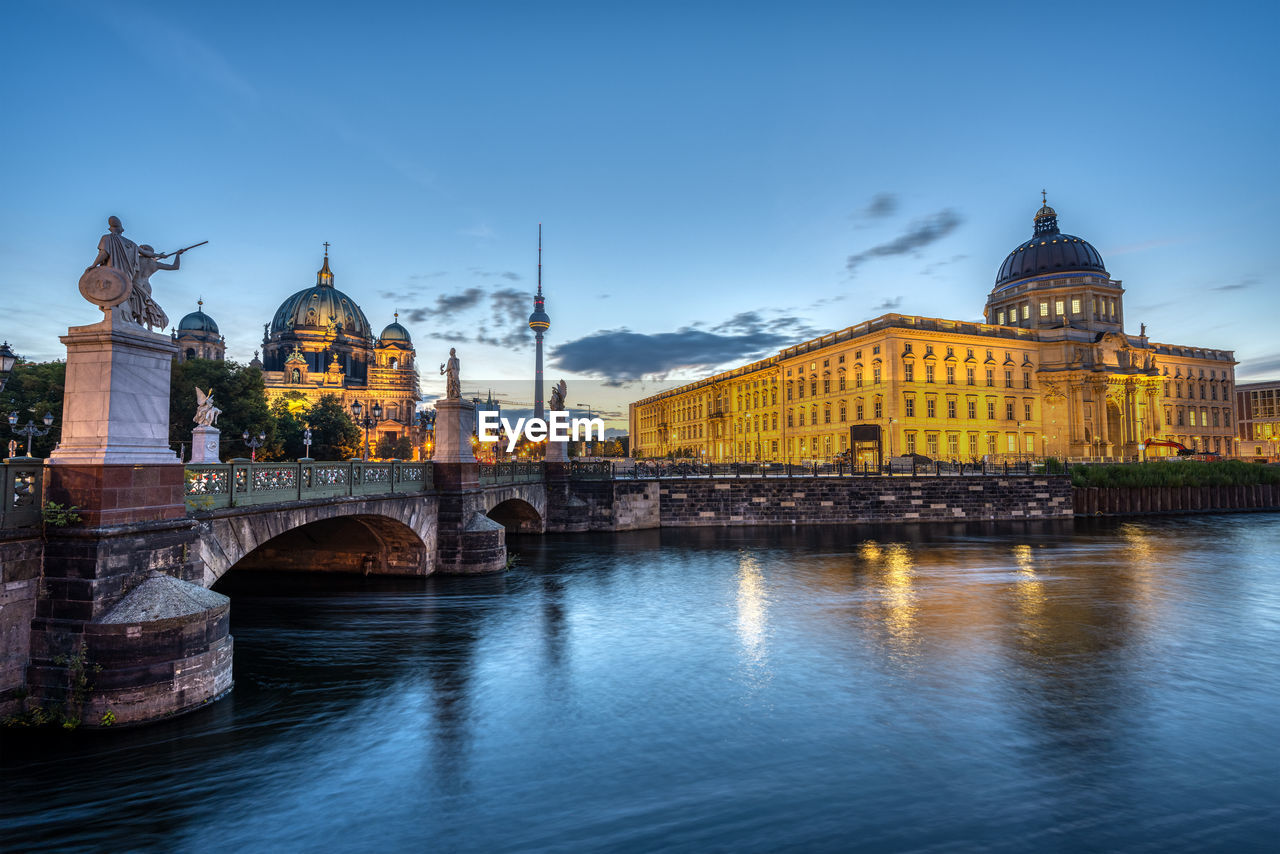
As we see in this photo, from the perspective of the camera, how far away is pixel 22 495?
9328 millimetres

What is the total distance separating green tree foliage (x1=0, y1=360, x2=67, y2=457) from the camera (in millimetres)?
41469

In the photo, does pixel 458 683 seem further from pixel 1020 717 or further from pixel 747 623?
pixel 1020 717

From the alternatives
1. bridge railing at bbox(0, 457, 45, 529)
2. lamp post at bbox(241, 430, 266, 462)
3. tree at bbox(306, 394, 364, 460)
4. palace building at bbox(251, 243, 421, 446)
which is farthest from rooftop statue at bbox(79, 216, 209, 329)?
palace building at bbox(251, 243, 421, 446)

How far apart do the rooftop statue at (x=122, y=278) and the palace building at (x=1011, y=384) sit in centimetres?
6813

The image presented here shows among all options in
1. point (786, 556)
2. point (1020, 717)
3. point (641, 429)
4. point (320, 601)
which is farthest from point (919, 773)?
point (641, 429)

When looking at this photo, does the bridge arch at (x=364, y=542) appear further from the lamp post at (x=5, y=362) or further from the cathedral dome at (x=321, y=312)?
the cathedral dome at (x=321, y=312)

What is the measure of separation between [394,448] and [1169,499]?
10191cm

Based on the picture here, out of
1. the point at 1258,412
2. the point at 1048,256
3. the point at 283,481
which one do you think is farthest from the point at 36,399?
the point at 1258,412

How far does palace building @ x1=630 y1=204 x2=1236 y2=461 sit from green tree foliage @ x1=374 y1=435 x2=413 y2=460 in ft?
164

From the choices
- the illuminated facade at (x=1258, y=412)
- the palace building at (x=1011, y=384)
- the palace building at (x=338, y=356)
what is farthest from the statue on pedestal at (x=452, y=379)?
the illuminated facade at (x=1258, y=412)

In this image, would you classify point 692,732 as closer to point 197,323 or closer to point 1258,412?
point 197,323

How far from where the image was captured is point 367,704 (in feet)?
42.0

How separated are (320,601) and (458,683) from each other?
28.2 ft

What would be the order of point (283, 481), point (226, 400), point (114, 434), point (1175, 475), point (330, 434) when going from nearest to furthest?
point (114, 434) < point (283, 481) < point (226, 400) < point (1175, 475) < point (330, 434)
